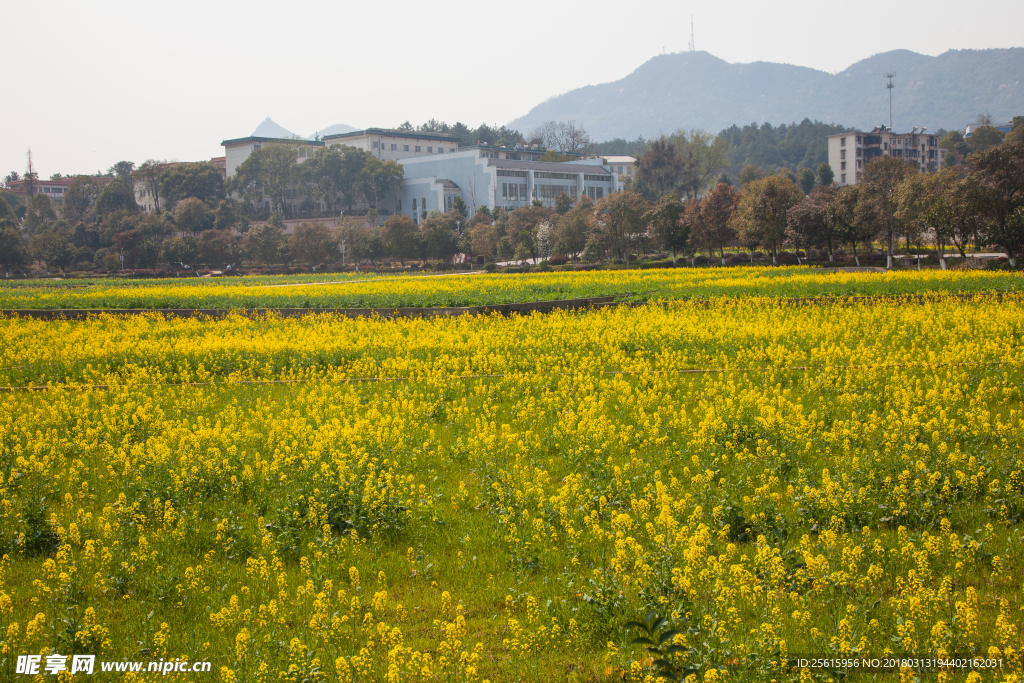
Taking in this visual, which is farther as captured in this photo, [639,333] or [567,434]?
[639,333]

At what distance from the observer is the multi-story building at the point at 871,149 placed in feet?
377

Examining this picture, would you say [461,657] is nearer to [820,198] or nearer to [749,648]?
[749,648]

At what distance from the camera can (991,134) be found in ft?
325

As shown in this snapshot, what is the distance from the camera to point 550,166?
341 ft

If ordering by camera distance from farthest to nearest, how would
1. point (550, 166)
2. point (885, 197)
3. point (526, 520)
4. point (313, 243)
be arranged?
point (550, 166) → point (313, 243) → point (885, 197) → point (526, 520)

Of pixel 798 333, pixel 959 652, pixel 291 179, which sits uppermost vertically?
pixel 291 179

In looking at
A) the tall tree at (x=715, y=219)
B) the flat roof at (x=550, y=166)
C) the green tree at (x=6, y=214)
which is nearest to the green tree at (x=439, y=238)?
the tall tree at (x=715, y=219)

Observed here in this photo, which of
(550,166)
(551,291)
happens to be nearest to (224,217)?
(550,166)

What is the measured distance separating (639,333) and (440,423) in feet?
26.6

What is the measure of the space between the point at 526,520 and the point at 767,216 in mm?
51590

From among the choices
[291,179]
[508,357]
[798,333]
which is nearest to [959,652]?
[508,357]

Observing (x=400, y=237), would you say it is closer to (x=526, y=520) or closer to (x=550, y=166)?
(x=550, y=166)

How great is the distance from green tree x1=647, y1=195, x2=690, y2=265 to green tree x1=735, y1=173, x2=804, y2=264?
560cm

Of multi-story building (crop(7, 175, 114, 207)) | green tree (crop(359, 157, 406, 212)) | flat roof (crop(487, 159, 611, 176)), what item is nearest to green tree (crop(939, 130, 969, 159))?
flat roof (crop(487, 159, 611, 176))
